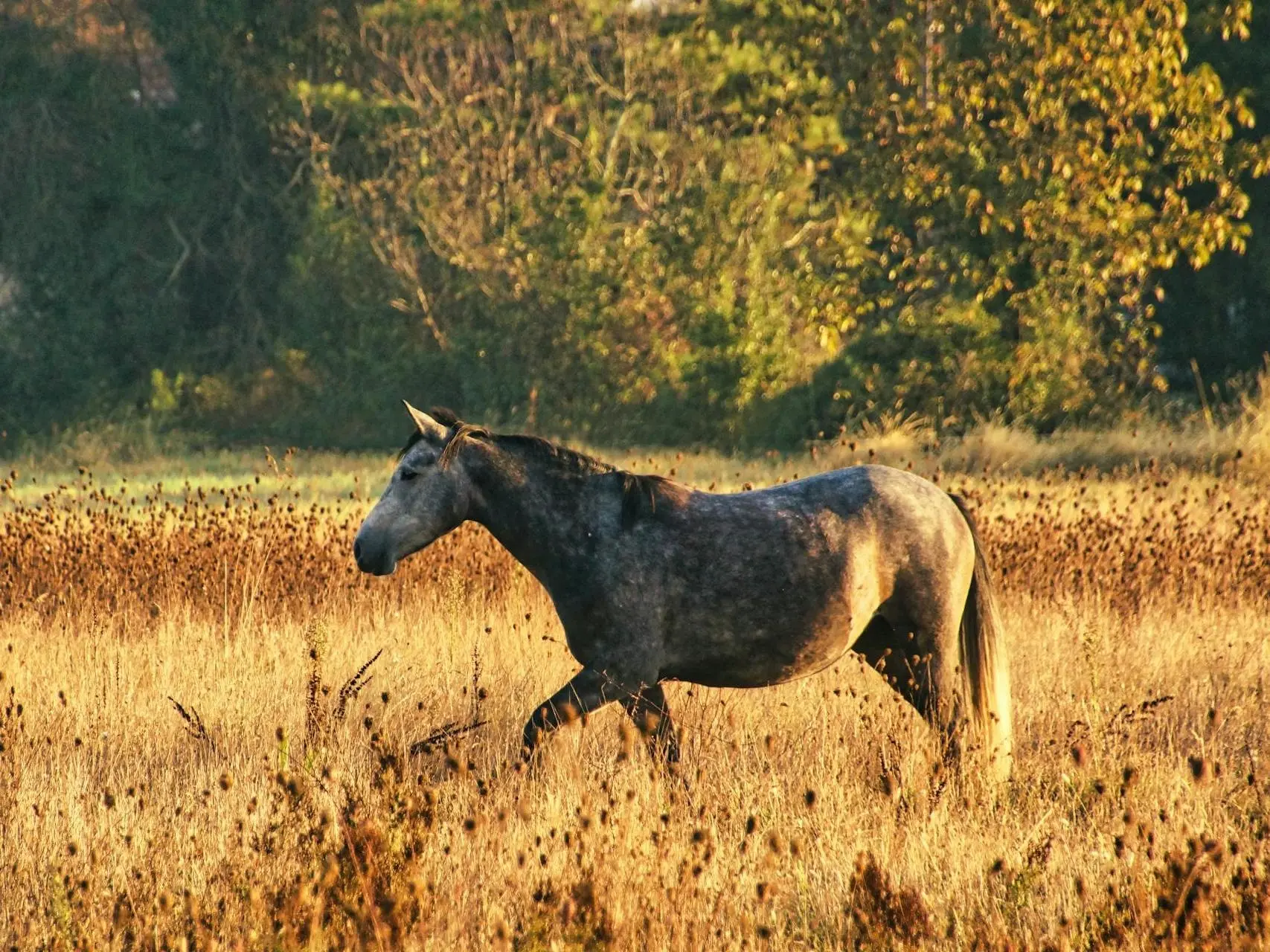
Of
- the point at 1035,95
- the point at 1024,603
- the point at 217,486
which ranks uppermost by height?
the point at 1035,95

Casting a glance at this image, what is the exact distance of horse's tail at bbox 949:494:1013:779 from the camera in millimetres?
6629

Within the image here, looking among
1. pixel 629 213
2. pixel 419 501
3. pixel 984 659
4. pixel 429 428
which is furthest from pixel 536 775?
pixel 629 213

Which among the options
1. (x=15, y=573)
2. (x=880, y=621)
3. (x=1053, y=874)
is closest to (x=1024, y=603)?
(x=880, y=621)

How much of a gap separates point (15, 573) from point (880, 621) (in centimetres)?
635

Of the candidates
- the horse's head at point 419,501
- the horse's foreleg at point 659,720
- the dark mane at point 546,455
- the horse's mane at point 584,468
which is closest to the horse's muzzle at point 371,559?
the horse's head at point 419,501

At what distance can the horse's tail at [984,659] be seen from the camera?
663 cm

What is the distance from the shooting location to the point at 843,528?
644cm

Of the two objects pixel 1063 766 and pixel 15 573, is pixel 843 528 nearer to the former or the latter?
pixel 1063 766

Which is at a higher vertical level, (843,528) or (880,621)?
(843,528)

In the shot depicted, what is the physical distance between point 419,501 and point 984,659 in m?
2.51

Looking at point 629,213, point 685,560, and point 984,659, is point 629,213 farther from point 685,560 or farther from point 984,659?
point 685,560

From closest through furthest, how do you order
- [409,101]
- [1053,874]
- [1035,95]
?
[1053,874]
[1035,95]
[409,101]

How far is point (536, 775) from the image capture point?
21.0 feet

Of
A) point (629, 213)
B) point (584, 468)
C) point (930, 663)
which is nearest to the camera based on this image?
point (584, 468)
